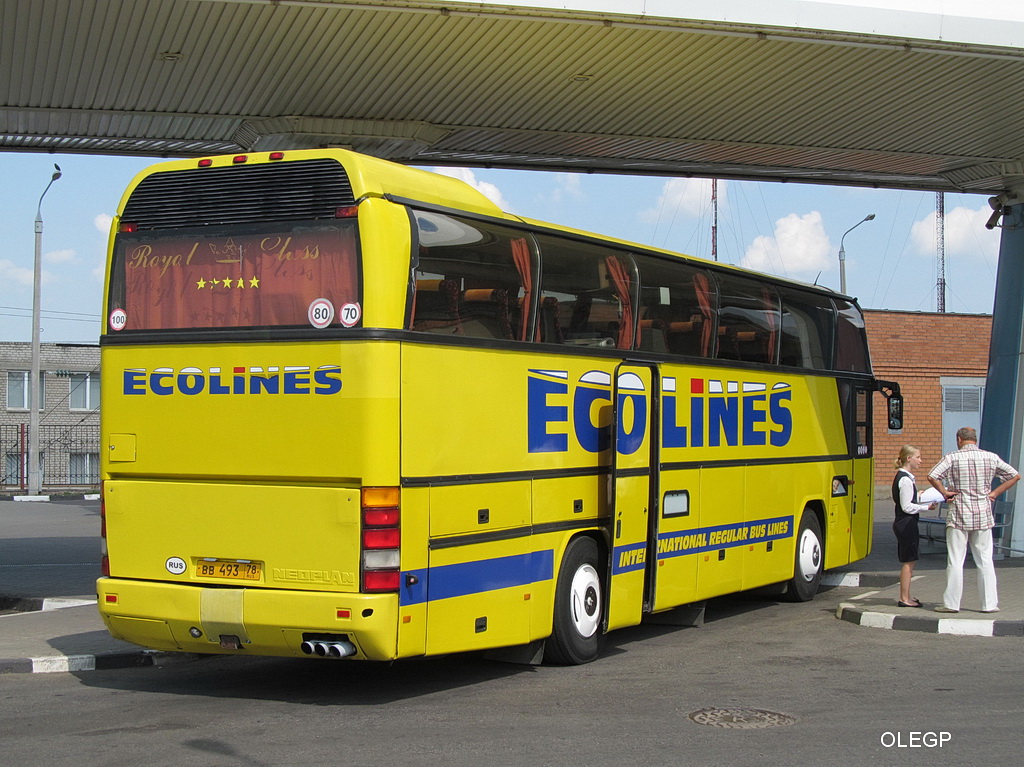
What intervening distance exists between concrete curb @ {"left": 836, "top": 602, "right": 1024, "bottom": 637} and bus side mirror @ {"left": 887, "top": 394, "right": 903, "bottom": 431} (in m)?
4.61

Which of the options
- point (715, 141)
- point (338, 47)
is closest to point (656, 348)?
point (338, 47)

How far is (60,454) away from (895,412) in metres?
39.7

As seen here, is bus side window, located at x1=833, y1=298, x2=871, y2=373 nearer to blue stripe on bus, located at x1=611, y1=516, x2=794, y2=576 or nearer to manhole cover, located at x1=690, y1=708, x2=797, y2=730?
blue stripe on bus, located at x1=611, y1=516, x2=794, y2=576

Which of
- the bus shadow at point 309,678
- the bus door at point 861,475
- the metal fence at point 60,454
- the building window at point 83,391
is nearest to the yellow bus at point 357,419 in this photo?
the bus shadow at point 309,678

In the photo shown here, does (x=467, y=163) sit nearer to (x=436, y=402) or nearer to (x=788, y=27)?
(x=788, y=27)

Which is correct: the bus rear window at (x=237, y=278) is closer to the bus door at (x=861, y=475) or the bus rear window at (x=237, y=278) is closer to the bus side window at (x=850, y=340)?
the bus side window at (x=850, y=340)

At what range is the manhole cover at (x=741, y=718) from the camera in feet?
25.5

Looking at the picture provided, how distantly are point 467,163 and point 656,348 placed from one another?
875 cm

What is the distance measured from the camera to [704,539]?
1216 centimetres

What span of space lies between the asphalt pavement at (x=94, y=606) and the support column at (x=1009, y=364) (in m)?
1.68

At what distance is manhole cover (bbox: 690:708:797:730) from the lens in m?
7.78

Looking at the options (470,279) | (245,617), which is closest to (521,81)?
(470,279)

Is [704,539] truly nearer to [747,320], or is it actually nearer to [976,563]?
[747,320]

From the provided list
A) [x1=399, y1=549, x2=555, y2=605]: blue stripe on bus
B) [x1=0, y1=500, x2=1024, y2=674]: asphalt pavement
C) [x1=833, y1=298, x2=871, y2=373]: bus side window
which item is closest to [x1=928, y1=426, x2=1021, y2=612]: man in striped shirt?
[x1=0, y1=500, x2=1024, y2=674]: asphalt pavement
